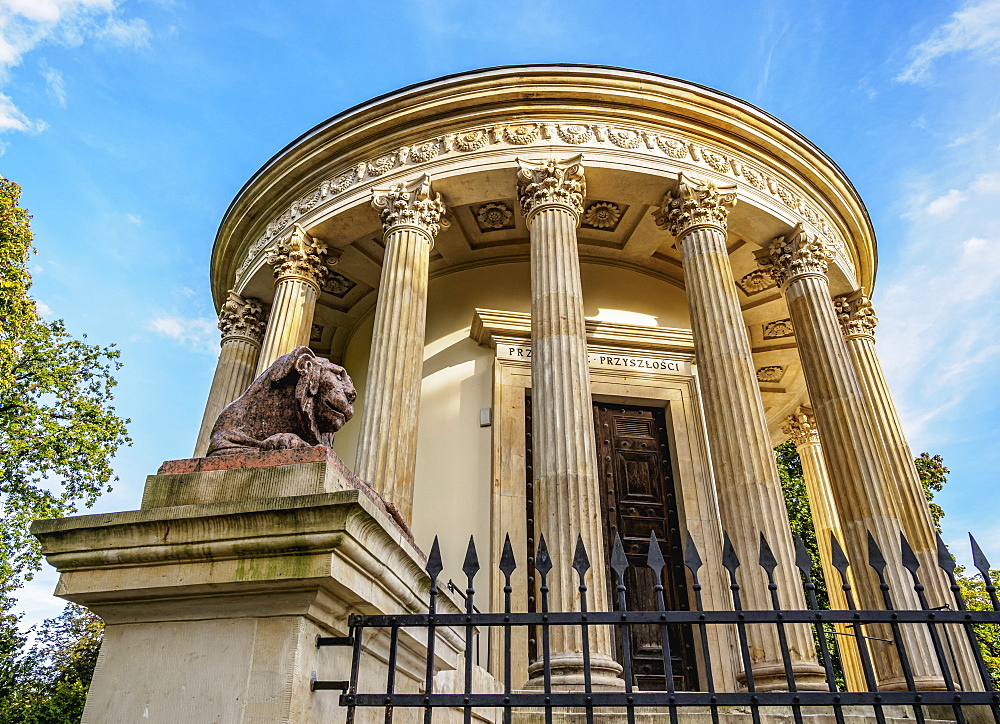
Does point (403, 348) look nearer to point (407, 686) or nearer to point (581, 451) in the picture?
point (581, 451)

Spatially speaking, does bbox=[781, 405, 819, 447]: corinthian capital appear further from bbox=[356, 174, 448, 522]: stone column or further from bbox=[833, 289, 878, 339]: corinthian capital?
bbox=[356, 174, 448, 522]: stone column

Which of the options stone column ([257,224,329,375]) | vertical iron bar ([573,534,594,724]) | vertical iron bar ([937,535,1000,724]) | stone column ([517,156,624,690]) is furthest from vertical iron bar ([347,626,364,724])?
stone column ([257,224,329,375])

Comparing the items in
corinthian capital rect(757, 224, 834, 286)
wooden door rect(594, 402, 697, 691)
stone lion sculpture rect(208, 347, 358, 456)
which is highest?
corinthian capital rect(757, 224, 834, 286)

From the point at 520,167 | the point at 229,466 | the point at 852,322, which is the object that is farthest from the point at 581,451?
the point at 852,322

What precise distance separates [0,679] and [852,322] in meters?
19.0

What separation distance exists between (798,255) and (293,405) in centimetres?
1114

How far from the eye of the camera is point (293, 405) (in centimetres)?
331

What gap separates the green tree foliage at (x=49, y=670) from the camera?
568 inches

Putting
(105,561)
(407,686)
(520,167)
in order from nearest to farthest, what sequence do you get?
(105,561) → (407,686) → (520,167)

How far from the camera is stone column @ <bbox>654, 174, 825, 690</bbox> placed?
7.55 meters

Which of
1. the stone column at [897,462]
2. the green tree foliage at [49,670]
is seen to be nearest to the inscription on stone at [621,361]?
the stone column at [897,462]

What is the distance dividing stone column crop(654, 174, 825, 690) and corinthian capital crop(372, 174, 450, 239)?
398cm

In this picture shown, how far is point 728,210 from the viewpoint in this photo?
11844mm

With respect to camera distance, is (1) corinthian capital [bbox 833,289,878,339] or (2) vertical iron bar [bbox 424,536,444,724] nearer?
(2) vertical iron bar [bbox 424,536,444,724]
